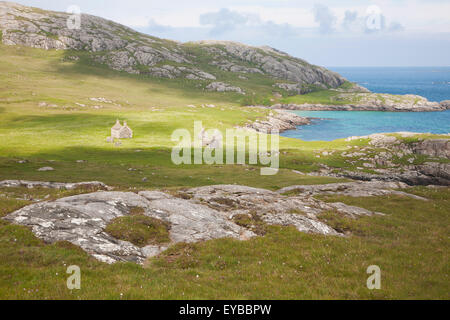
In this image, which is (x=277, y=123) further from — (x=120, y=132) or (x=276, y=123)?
(x=120, y=132)

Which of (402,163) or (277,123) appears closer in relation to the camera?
(402,163)

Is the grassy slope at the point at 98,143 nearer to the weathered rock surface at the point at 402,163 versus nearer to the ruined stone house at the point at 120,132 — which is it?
the ruined stone house at the point at 120,132

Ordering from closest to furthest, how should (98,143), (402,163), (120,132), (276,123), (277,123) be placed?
(402,163) → (98,143) → (120,132) → (276,123) → (277,123)

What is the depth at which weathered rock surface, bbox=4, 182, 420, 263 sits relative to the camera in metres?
17.8

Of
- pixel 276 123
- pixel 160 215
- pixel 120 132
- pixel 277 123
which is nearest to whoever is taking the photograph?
pixel 160 215

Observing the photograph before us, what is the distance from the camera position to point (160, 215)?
2355cm

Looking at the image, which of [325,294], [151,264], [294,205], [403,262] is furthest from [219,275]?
[294,205]

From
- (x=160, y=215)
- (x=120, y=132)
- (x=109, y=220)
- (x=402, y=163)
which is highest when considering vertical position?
(x=120, y=132)

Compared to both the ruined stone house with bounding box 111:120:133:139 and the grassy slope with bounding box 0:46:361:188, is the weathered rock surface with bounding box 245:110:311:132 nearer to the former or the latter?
the grassy slope with bounding box 0:46:361:188

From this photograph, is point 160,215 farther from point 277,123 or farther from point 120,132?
point 277,123

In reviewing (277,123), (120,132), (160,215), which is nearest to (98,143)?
(120,132)

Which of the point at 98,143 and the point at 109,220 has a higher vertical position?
the point at 109,220

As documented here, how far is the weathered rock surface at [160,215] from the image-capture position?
702 inches

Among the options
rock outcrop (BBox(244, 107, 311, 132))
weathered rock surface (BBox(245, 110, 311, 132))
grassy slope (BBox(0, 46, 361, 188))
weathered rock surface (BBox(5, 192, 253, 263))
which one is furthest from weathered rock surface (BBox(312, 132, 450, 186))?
weathered rock surface (BBox(245, 110, 311, 132))
